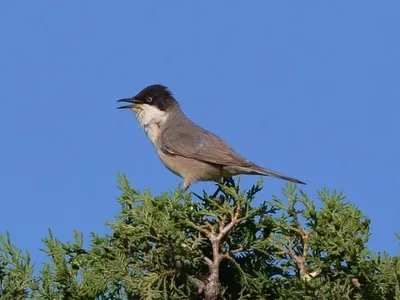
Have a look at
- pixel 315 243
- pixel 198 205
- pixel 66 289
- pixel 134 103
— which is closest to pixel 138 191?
pixel 198 205

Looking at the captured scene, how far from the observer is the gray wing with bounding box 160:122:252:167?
8.18 meters

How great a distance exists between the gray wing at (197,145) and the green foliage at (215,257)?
3470 millimetres

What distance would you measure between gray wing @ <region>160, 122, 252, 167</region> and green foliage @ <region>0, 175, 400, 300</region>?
3.47 meters

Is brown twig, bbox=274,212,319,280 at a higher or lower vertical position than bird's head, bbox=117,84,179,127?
lower

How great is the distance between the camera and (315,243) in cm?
428

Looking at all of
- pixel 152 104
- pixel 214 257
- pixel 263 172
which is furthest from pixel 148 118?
pixel 214 257

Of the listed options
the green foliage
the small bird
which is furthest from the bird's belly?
the green foliage

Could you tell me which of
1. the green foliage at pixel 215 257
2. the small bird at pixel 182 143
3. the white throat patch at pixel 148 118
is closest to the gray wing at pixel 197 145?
the small bird at pixel 182 143

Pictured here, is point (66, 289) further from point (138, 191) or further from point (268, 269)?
point (268, 269)

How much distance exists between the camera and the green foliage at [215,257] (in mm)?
4125

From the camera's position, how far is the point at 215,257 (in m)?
4.29

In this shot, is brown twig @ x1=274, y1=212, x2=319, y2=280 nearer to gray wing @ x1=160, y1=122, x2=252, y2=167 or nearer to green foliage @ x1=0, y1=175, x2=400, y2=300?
green foliage @ x1=0, y1=175, x2=400, y2=300

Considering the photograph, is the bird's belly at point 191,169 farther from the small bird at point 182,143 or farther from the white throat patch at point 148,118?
the white throat patch at point 148,118

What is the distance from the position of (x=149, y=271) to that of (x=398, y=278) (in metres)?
1.23
